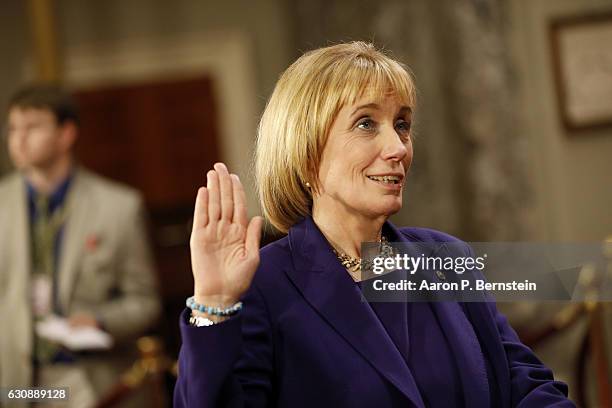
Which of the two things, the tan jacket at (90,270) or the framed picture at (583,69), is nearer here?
the tan jacket at (90,270)

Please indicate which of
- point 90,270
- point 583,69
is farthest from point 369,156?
point 583,69

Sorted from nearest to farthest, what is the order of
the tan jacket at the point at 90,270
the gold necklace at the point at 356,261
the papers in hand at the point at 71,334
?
the gold necklace at the point at 356,261 < the papers in hand at the point at 71,334 < the tan jacket at the point at 90,270

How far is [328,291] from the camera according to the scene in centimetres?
187

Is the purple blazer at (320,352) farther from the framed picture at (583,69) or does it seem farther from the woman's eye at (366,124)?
the framed picture at (583,69)

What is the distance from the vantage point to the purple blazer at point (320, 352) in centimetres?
168

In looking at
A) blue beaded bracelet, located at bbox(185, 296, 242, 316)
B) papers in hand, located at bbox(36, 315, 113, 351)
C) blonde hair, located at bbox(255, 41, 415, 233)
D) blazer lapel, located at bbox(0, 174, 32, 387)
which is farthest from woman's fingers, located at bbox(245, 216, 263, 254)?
blazer lapel, located at bbox(0, 174, 32, 387)

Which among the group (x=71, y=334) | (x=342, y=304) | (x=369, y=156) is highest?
(x=369, y=156)

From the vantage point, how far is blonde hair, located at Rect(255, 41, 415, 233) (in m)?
1.86

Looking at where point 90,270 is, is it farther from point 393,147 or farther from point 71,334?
point 393,147

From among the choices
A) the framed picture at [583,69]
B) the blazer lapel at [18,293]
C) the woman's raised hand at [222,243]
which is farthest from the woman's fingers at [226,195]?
the framed picture at [583,69]

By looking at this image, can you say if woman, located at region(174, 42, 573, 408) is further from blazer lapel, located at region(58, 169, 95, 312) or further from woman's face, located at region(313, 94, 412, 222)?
blazer lapel, located at region(58, 169, 95, 312)

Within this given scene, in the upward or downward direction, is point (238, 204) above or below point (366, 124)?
below

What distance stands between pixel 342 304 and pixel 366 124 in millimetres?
355

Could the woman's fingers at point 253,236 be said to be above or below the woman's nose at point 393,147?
below
